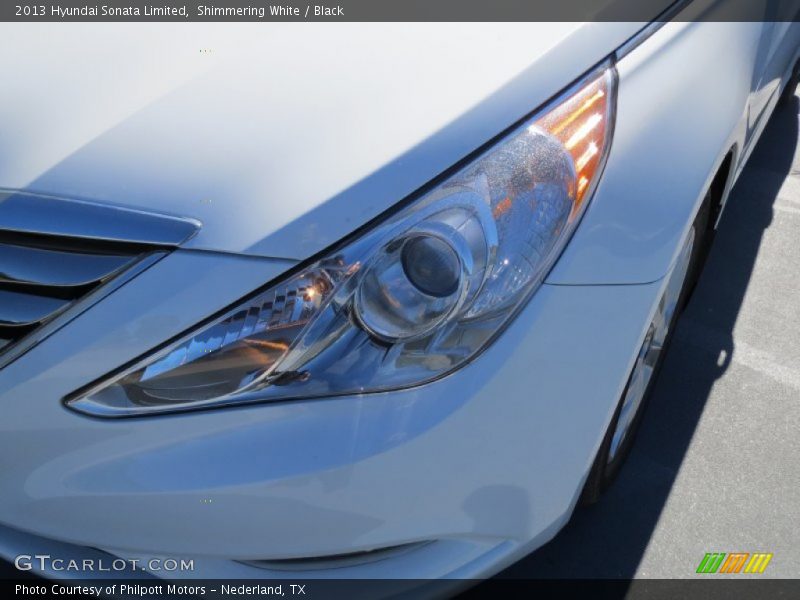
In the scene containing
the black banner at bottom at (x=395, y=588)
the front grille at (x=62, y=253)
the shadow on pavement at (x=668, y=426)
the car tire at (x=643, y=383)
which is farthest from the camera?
the shadow on pavement at (x=668, y=426)

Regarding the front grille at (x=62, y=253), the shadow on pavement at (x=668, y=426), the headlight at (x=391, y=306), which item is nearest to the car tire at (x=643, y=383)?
the shadow on pavement at (x=668, y=426)

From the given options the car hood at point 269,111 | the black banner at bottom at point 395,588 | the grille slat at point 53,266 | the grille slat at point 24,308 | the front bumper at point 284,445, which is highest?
the car hood at point 269,111

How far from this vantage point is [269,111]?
1417 mm

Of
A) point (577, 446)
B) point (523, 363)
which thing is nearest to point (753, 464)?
point (577, 446)

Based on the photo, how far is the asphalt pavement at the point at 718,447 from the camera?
84.0 inches

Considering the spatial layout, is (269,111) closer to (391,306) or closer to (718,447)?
(391,306)

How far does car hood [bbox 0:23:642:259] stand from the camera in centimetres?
132

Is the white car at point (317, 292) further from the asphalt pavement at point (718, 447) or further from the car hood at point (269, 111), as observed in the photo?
the asphalt pavement at point (718, 447)

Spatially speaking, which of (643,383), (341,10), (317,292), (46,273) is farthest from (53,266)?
(643,383)

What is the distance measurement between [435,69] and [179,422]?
72 cm

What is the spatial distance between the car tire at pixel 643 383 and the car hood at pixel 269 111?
2.20ft

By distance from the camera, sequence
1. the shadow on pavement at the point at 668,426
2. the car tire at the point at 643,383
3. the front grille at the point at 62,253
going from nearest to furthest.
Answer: the front grille at the point at 62,253, the car tire at the point at 643,383, the shadow on pavement at the point at 668,426

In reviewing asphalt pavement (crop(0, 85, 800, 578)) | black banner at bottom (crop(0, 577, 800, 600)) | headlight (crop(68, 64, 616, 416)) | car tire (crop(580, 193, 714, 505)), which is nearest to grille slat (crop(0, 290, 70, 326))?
headlight (crop(68, 64, 616, 416))

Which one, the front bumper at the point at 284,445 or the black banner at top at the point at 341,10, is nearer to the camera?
the front bumper at the point at 284,445
